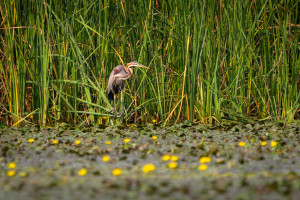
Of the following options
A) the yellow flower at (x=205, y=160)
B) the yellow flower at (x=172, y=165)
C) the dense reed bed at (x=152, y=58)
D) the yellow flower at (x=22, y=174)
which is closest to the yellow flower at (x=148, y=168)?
the yellow flower at (x=172, y=165)

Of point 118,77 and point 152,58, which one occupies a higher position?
point 152,58

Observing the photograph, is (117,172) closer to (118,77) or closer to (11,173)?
(11,173)

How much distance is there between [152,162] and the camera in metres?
2.96

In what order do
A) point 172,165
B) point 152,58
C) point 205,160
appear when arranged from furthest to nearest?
point 152,58
point 205,160
point 172,165

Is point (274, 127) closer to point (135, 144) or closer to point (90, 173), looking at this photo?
point (135, 144)

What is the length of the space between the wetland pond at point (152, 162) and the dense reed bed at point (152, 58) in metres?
0.29

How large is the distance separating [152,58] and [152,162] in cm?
169

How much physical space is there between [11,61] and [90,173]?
2034 millimetres

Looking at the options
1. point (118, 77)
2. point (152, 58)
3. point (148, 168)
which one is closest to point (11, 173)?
point (148, 168)

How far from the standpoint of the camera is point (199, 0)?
4.16 meters

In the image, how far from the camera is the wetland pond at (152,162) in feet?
7.47

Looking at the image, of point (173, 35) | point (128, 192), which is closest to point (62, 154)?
point (128, 192)

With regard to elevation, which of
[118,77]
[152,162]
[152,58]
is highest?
[152,58]

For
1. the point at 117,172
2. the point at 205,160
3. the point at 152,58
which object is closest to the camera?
the point at 117,172
